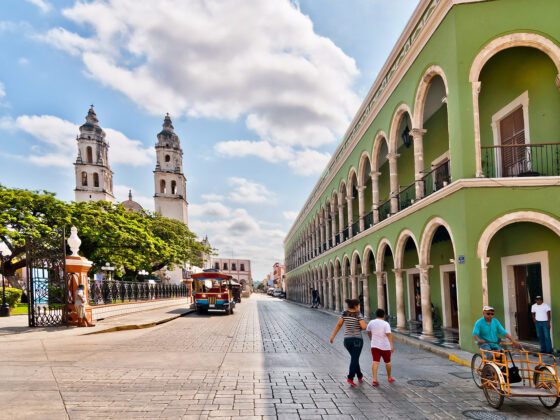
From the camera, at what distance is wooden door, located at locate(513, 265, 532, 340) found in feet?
41.8

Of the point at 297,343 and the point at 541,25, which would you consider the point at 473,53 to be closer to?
the point at 541,25

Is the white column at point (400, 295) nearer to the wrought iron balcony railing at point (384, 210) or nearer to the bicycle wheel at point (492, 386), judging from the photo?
the wrought iron balcony railing at point (384, 210)

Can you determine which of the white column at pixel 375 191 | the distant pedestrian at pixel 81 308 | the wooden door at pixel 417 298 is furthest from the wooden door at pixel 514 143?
the distant pedestrian at pixel 81 308

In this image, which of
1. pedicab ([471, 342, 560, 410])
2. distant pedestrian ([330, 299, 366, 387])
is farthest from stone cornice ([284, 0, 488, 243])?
pedicab ([471, 342, 560, 410])

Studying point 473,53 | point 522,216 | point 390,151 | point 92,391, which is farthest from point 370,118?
point 92,391

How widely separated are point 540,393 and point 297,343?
27.8 ft

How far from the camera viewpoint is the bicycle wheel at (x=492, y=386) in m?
6.62

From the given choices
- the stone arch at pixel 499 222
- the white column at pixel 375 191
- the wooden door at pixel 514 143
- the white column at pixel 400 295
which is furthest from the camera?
the white column at pixel 375 191

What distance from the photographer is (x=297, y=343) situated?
14.1 metres

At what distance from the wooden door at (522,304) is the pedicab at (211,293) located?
18.3 meters

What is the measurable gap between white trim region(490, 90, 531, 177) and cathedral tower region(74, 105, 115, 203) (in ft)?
210

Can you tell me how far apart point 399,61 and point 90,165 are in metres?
62.4

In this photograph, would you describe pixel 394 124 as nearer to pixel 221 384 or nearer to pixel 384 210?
pixel 384 210

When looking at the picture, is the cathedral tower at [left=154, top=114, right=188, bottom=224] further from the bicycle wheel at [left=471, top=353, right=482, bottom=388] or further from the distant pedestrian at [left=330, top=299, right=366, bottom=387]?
the bicycle wheel at [left=471, top=353, right=482, bottom=388]
